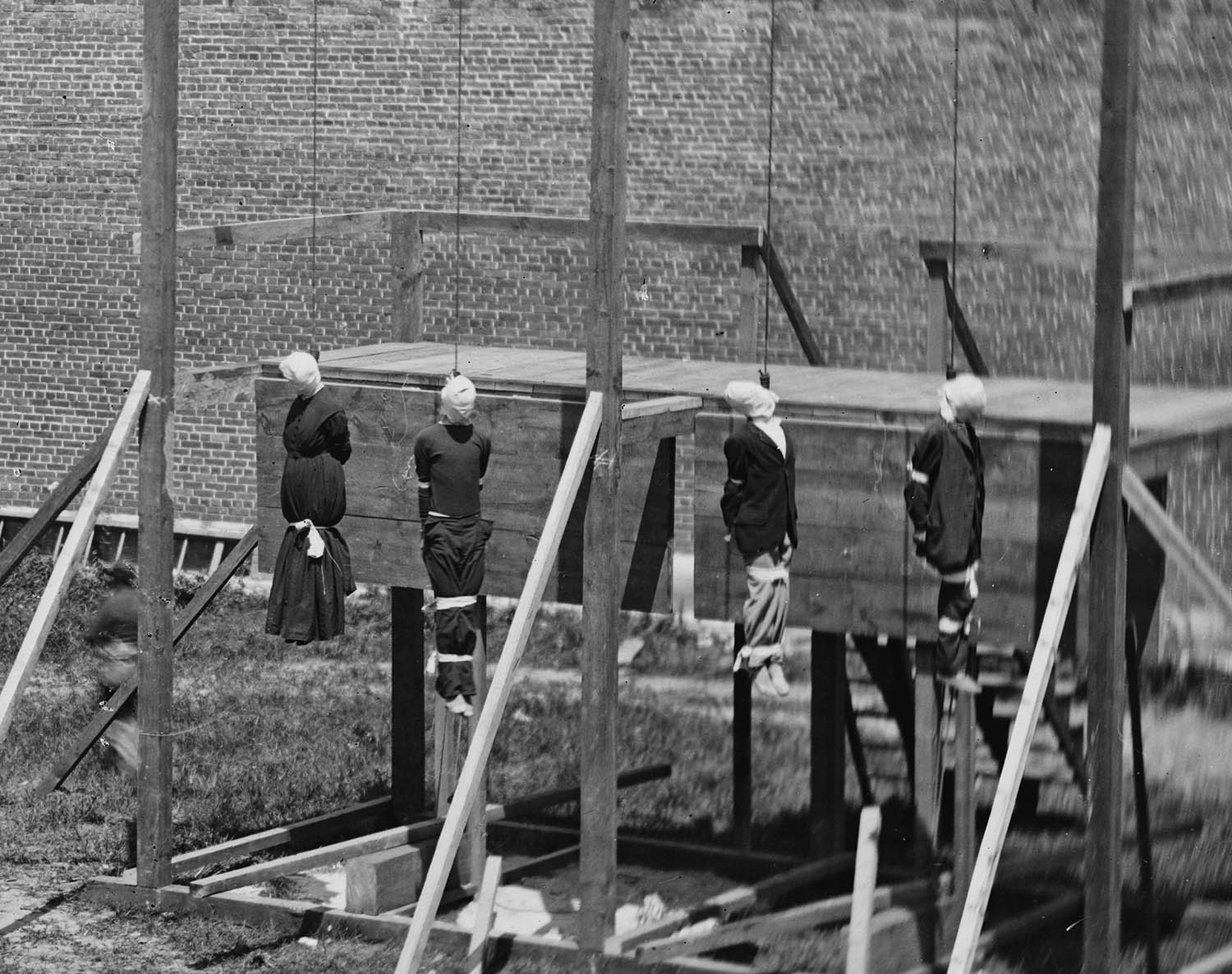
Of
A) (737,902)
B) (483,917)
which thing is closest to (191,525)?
(737,902)

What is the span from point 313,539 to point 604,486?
146cm

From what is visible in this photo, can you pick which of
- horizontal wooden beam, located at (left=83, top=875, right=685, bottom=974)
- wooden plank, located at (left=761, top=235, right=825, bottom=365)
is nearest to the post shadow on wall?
horizontal wooden beam, located at (left=83, top=875, right=685, bottom=974)

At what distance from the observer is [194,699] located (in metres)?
12.9

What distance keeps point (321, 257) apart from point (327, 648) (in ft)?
9.75

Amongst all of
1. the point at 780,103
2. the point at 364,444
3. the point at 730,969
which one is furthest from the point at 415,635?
the point at 780,103

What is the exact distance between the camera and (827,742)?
9.41m

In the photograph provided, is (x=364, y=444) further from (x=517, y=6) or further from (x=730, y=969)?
(x=517, y=6)

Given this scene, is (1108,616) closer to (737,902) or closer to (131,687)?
(737,902)

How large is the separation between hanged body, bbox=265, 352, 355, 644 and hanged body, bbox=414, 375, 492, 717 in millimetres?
381

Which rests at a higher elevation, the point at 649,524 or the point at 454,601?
the point at 649,524

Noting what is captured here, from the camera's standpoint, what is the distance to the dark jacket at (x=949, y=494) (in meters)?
7.66

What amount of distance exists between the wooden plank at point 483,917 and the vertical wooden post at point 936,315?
3.36 metres

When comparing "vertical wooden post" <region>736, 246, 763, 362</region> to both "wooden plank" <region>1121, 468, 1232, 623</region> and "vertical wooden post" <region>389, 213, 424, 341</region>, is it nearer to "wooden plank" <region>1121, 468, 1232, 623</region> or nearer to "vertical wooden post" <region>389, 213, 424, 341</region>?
"vertical wooden post" <region>389, 213, 424, 341</region>

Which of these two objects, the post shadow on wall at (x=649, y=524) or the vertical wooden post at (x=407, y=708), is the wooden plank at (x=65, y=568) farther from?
the vertical wooden post at (x=407, y=708)
